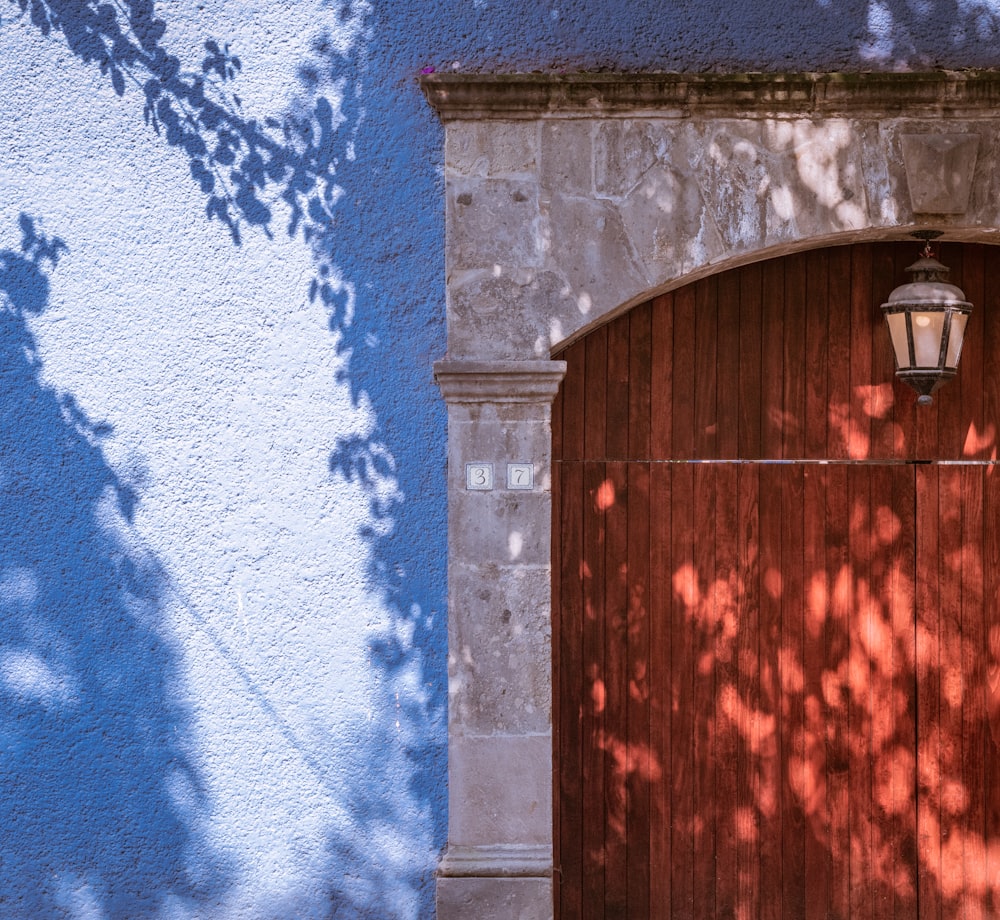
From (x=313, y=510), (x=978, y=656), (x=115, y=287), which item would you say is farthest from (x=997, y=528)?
(x=115, y=287)

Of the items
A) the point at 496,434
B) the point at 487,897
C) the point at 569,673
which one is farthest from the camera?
the point at 569,673

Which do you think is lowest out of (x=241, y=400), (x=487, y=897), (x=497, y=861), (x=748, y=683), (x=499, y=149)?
(x=487, y=897)

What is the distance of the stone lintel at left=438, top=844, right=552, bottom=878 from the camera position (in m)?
3.16

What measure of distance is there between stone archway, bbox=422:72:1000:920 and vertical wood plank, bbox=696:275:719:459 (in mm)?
324

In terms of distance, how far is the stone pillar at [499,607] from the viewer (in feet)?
10.6

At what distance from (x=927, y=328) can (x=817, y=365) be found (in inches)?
17.0

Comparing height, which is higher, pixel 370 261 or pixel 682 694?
pixel 370 261

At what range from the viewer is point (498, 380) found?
10.6ft

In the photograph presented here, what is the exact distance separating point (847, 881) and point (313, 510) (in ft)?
8.11

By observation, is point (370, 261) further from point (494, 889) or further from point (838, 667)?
point (838, 667)

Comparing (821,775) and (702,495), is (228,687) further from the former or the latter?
(821,775)

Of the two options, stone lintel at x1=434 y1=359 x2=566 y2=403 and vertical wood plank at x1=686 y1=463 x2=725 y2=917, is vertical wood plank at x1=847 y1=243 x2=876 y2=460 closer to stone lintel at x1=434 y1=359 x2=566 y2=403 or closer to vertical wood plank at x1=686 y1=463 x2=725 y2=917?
vertical wood plank at x1=686 y1=463 x2=725 y2=917

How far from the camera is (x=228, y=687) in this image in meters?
3.28

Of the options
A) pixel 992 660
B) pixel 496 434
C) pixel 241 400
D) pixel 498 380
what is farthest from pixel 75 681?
pixel 992 660
